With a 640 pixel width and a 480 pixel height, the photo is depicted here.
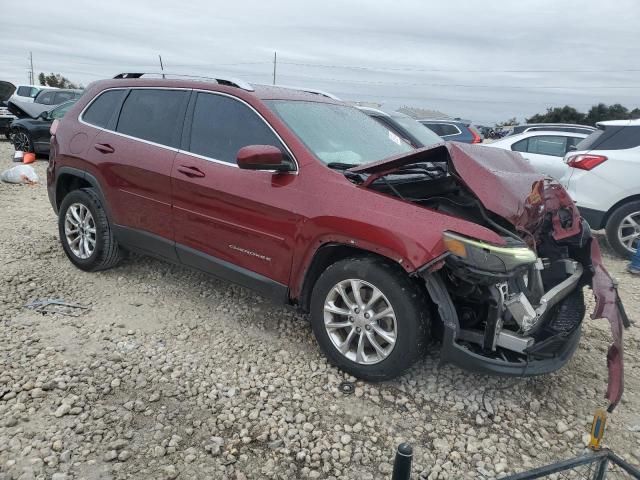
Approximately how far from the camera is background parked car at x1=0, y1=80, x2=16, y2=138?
1505 centimetres

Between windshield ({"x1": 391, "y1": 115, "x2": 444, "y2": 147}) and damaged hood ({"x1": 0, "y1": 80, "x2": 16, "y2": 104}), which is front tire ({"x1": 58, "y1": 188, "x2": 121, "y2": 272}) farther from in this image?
damaged hood ({"x1": 0, "y1": 80, "x2": 16, "y2": 104})

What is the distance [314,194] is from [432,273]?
2.83 ft

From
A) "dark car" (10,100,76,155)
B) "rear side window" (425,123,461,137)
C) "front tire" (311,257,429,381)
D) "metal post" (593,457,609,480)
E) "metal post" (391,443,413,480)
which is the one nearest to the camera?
"metal post" (391,443,413,480)

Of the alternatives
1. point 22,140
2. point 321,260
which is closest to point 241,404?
point 321,260

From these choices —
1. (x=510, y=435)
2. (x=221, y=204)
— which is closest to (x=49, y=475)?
(x=221, y=204)

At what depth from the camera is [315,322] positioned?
3.17 metres

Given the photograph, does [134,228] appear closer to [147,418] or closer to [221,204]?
[221,204]

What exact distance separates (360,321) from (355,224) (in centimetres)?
58

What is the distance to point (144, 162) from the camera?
385cm

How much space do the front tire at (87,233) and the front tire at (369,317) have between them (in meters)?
2.20

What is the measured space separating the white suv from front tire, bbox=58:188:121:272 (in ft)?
17.8

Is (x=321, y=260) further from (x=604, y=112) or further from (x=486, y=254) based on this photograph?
(x=604, y=112)

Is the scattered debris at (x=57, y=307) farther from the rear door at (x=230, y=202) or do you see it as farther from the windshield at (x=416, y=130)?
the windshield at (x=416, y=130)

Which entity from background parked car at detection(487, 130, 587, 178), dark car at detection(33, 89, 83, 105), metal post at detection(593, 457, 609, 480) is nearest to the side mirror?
metal post at detection(593, 457, 609, 480)
